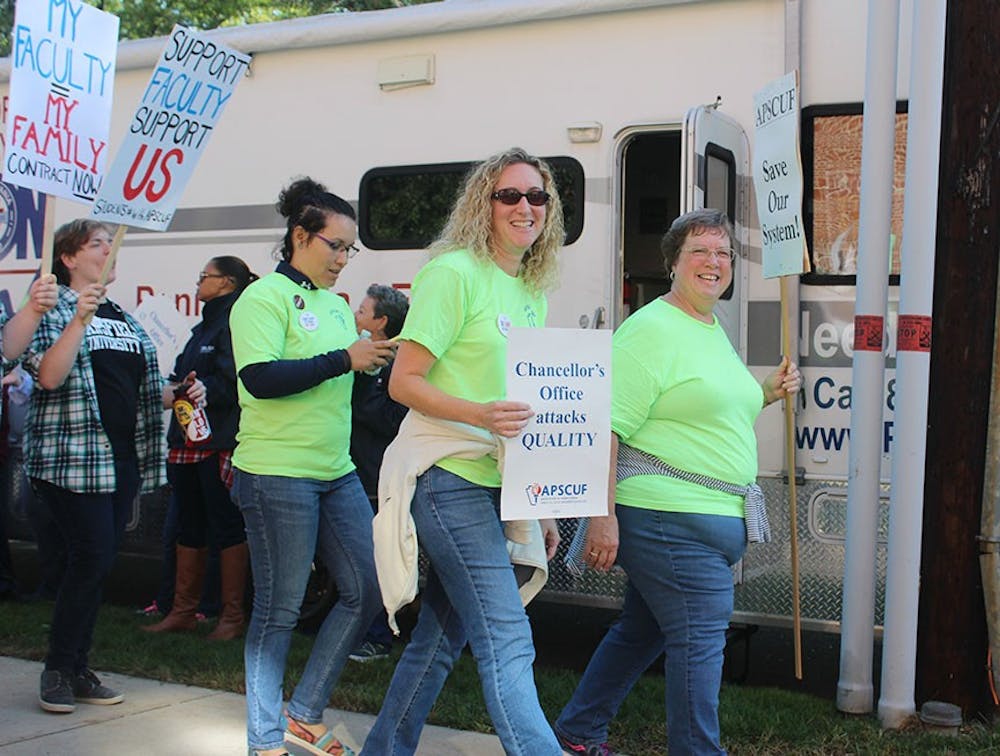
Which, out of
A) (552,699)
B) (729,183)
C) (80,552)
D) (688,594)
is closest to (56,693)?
(80,552)

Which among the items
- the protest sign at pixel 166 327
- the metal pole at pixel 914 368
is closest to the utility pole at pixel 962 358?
the metal pole at pixel 914 368

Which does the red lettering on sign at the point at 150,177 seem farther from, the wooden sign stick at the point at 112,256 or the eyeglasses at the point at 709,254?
the eyeglasses at the point at 709,254

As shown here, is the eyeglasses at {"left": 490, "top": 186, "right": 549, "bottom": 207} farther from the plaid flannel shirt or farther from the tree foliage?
the tree foliage

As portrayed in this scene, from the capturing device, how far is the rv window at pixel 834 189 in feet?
17.7

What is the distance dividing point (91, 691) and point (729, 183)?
11.0ft

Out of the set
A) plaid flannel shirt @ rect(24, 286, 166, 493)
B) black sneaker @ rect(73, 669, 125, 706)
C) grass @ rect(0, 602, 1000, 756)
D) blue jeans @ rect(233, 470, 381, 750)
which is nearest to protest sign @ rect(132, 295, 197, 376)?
grass @ rect(0, 602, 1000, 756)

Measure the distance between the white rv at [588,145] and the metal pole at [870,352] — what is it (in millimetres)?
496

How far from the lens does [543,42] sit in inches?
235

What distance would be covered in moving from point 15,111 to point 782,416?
3226mm

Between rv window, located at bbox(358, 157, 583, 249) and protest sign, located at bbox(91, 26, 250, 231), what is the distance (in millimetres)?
1412

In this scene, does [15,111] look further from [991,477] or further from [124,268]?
[991,477]

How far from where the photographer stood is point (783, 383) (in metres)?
4.25

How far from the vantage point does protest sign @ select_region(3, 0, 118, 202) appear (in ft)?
15.1

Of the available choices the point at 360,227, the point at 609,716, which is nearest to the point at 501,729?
the point at 609,716
